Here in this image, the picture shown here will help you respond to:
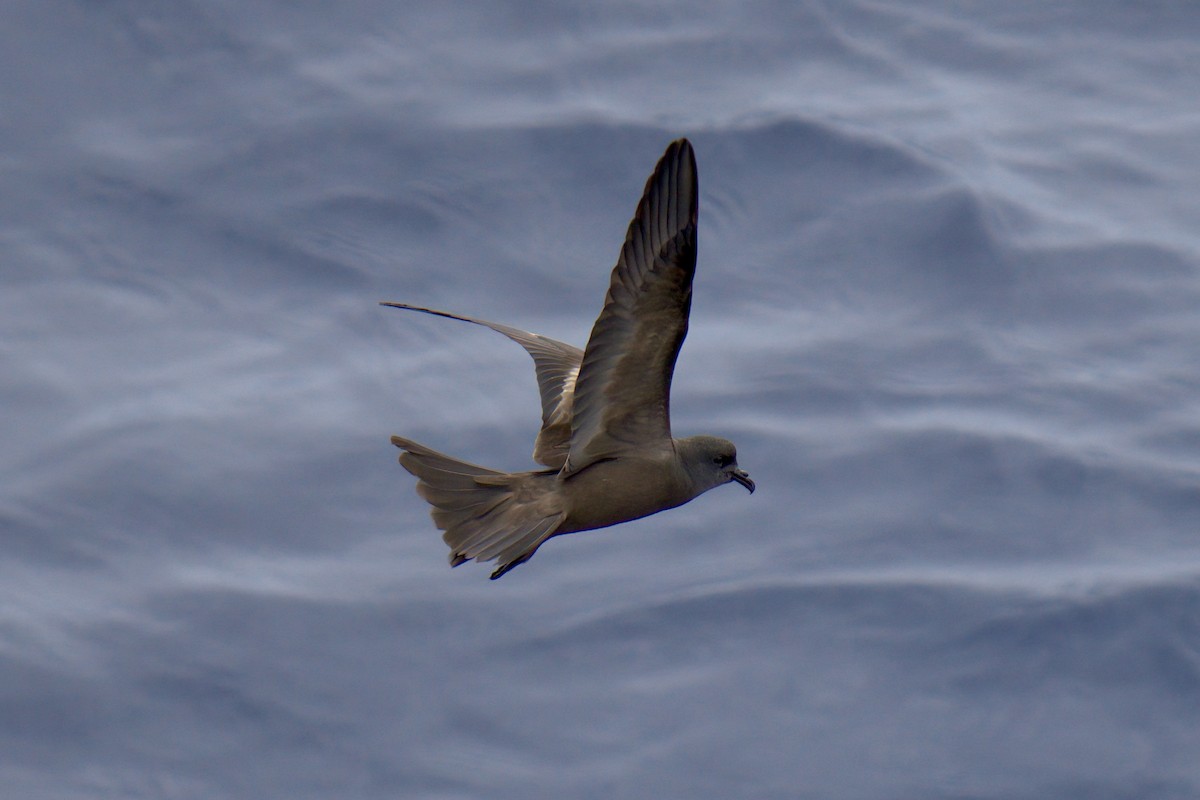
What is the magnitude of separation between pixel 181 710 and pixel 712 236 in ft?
18.3

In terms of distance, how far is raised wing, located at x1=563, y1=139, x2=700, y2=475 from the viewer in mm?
6203

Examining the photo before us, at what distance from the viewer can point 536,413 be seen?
1331cm

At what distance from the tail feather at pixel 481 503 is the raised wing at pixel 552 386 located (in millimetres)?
278

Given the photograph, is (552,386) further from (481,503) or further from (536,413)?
(536,413)

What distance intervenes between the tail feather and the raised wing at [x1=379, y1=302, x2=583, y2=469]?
278 mm

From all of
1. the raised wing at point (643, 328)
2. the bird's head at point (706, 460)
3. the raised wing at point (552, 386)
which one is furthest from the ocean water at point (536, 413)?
the raised wing at point (643, 328)

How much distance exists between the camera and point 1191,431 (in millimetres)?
14328

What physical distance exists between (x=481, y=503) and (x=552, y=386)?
1.14 meters

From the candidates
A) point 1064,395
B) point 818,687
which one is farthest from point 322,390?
point 1064,395

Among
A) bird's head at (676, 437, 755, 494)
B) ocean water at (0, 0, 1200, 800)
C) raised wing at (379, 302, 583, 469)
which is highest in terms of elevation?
ocean water at (0, 0, 1200, 800)

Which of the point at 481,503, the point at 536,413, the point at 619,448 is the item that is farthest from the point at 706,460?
the point at 536,413

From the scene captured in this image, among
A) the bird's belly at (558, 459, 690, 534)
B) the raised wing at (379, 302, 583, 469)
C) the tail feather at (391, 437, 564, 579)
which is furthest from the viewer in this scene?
the raised wing at (379, 302, 583, 469)

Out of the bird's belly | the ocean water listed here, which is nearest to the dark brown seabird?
the bird's belly

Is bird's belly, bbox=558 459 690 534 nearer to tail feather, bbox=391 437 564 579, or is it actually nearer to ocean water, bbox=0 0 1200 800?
tail feather, bbox=391 437 564 579
